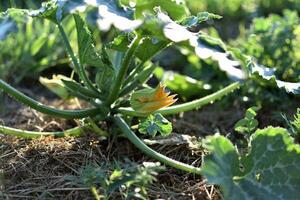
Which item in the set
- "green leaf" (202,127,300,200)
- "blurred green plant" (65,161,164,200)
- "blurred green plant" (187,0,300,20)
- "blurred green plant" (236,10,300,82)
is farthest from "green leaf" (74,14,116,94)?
"blurred green plant" (187,0,300,20)

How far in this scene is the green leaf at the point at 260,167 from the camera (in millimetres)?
1577

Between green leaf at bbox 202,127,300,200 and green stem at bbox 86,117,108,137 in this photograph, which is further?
green stem at bbox 86,117,108,137

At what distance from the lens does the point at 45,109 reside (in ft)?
6.73

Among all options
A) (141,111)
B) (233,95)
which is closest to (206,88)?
(233,95)

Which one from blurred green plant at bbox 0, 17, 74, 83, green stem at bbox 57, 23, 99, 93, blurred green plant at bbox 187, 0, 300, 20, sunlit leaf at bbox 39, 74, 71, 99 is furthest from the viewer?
blurred green plant at bbox 187, 0, 300, 20

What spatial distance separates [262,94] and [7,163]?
51.5 inches

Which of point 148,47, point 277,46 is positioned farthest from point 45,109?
point 277,46

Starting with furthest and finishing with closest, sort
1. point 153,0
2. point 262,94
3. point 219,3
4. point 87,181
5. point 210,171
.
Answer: point 219,3 → point 262,94 → point 153,0 → point 87,181 → point 210,171

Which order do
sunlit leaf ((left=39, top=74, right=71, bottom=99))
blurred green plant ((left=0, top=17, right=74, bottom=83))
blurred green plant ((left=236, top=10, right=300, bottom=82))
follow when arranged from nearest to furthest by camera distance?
sunlit leaf ((left=39, top=74, right=71, bottom=99)) → blurred green plant ((left=236, top=10, right=300, bottom=82)) → blurred green plant ((left=0, top=17, right=74, bottom=83))

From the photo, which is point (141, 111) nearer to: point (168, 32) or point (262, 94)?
point (168, 32)

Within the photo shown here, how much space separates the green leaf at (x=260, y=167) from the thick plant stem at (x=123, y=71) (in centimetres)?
42

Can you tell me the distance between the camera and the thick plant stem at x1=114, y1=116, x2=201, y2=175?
1.79 m

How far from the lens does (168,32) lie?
1.58 metres

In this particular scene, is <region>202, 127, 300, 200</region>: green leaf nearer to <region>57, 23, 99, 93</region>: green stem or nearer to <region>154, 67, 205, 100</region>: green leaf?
<region>57, 23, 99, 93</region>: green stem
